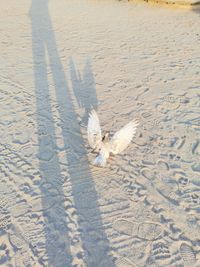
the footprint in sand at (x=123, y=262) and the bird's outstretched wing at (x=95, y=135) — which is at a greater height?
the bird's outstretched wing at (x=95, y=135)

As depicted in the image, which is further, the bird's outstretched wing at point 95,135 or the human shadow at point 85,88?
the human shadow at point 85,88

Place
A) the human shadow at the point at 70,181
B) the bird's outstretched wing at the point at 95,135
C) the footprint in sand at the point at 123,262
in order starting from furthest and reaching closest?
the bird's outstretched wing at the point at 95,135, the human shadow at the point at 70,181, the footprint in sand at the point at 123,262

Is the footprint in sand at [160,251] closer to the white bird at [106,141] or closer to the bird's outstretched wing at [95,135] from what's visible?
the white bird at [106,141]

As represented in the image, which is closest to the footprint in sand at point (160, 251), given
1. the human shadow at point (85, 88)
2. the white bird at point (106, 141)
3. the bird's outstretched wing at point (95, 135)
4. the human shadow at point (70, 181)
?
the human shadow at point (70, 181)

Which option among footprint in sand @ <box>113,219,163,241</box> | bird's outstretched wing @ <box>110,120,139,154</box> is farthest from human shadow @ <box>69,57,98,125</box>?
footprint in sand @ <box>113,219,163,241</box>

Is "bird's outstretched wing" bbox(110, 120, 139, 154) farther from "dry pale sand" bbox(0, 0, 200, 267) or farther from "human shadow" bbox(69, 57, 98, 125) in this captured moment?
"human shadow" bbox(69, 57, 98, 125)

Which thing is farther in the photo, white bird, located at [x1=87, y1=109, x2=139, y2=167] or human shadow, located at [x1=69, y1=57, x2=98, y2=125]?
human shadow, located at [x1=69, y1=57, x2=98, y2=125]

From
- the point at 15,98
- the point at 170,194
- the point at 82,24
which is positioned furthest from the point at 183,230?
the point at 82,24

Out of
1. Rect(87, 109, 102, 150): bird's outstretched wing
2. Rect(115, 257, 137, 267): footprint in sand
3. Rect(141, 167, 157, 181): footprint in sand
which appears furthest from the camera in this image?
Rect(87, 109, 102, 150): bird's outstretched wing
